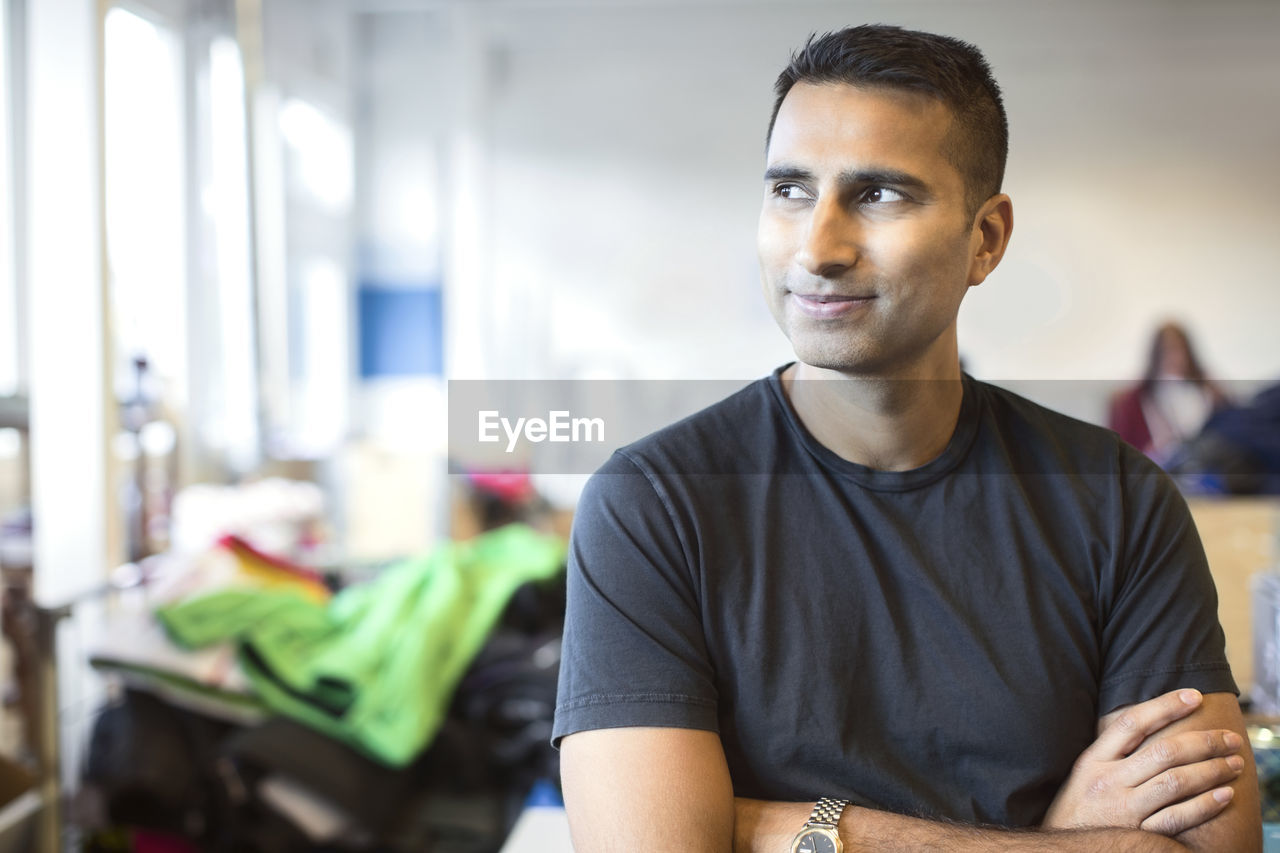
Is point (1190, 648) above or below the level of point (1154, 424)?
below

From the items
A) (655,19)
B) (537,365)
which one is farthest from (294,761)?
(655,19)

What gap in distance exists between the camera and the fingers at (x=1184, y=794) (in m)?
0.80

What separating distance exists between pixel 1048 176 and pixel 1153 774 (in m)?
0.54

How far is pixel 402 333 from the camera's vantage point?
13.7 feet

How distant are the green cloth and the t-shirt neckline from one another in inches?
48.6

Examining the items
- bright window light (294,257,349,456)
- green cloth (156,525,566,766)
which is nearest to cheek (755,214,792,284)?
green cloth (156,525,566,766)

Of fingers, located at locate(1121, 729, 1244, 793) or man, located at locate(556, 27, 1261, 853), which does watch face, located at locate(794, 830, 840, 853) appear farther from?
fingers, located at locate(1121, 729, 1244, 793)

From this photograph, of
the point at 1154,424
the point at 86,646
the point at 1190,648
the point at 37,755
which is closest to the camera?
the point at 1190,648

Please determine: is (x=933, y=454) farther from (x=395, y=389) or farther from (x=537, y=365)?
(x=395, y=389)

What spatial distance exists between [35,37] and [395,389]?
7.05 feet

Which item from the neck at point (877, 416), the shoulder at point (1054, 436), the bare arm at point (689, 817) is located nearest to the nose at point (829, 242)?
the neck at point (877, 416)

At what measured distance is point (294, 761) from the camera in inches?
72.4

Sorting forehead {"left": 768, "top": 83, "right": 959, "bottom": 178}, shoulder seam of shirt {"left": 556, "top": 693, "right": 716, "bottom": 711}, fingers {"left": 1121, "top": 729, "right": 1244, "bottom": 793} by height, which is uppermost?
forehead {"left": 768, "top": 83, "right": 959, "bottom": 178}
